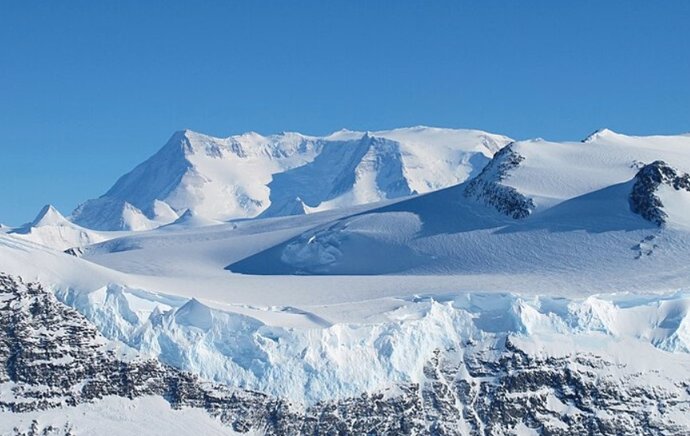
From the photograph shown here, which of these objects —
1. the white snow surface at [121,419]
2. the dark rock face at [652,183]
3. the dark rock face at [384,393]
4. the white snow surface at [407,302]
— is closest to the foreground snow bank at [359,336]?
the white snow surface at [407,302]

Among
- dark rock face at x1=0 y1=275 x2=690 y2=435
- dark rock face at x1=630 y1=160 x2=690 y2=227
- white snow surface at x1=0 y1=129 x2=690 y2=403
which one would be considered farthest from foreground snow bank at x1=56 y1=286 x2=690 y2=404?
dark rock face at x1=630 y1=160 x2=690 y2=227

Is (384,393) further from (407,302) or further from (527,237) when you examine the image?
(527,237)

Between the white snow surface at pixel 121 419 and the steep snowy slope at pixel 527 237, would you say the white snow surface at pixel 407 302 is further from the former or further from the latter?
the white snow surface at pixel 121 419

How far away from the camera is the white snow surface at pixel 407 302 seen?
126 metres

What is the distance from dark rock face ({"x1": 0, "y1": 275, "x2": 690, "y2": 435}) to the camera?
397 feet

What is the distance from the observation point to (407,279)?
6412 inches

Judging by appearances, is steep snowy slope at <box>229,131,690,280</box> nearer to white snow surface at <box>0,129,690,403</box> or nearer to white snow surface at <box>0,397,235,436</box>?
white snow surface at <box>0,129,690,403</box>

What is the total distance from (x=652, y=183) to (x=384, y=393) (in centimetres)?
7346

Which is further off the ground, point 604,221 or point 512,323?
point 604,221

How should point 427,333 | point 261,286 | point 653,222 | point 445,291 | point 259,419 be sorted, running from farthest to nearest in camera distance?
point 653,222 < point 261,286 < point 445,291 < point 427,333 < point 259,419

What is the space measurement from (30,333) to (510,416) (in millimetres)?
52282

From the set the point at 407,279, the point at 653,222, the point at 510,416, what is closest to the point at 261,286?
the point at 407,279

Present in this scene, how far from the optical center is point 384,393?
125 m

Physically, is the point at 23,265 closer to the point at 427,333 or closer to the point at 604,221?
the point at 427,333
